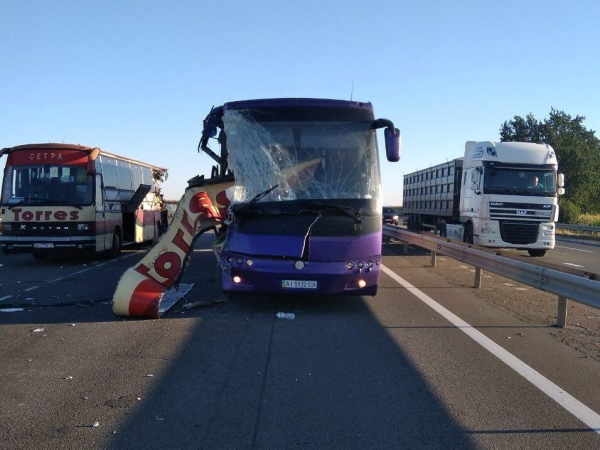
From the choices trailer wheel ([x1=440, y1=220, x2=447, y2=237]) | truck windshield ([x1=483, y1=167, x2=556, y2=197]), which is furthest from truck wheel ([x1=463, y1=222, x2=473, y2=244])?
trailer wheel ([x1=440, y1=220, x2=447, y2=237])

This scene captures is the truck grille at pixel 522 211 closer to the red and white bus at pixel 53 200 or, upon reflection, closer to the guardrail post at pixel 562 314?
the guardrail post at pixel 562 314

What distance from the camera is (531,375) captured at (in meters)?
5.42

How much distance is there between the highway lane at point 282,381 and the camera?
400 cm

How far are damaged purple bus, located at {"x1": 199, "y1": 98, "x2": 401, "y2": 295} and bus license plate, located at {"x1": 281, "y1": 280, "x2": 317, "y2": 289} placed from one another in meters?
0.01

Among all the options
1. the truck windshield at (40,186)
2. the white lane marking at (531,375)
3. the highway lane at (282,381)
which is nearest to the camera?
the highway lane at (282,381)

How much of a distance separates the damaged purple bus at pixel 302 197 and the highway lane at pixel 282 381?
67 centimetres

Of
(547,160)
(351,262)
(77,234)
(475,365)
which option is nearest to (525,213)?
(547,160)

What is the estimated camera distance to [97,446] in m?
3.77

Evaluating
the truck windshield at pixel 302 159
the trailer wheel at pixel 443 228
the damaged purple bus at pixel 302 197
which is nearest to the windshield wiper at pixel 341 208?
the damaged purple bus at pixel 302 197

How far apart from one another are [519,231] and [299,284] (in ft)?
35.8

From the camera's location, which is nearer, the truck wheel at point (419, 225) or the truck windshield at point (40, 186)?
the truck windshield at point (40, 186)

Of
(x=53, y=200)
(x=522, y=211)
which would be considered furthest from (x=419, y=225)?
(x=53, y=200)

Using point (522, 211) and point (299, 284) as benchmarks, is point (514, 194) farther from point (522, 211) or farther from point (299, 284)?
point (299, 284)

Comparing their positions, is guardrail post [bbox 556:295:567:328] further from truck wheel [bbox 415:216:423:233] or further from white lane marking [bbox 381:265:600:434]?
truck wheel [bbox 415:216:423:233]
